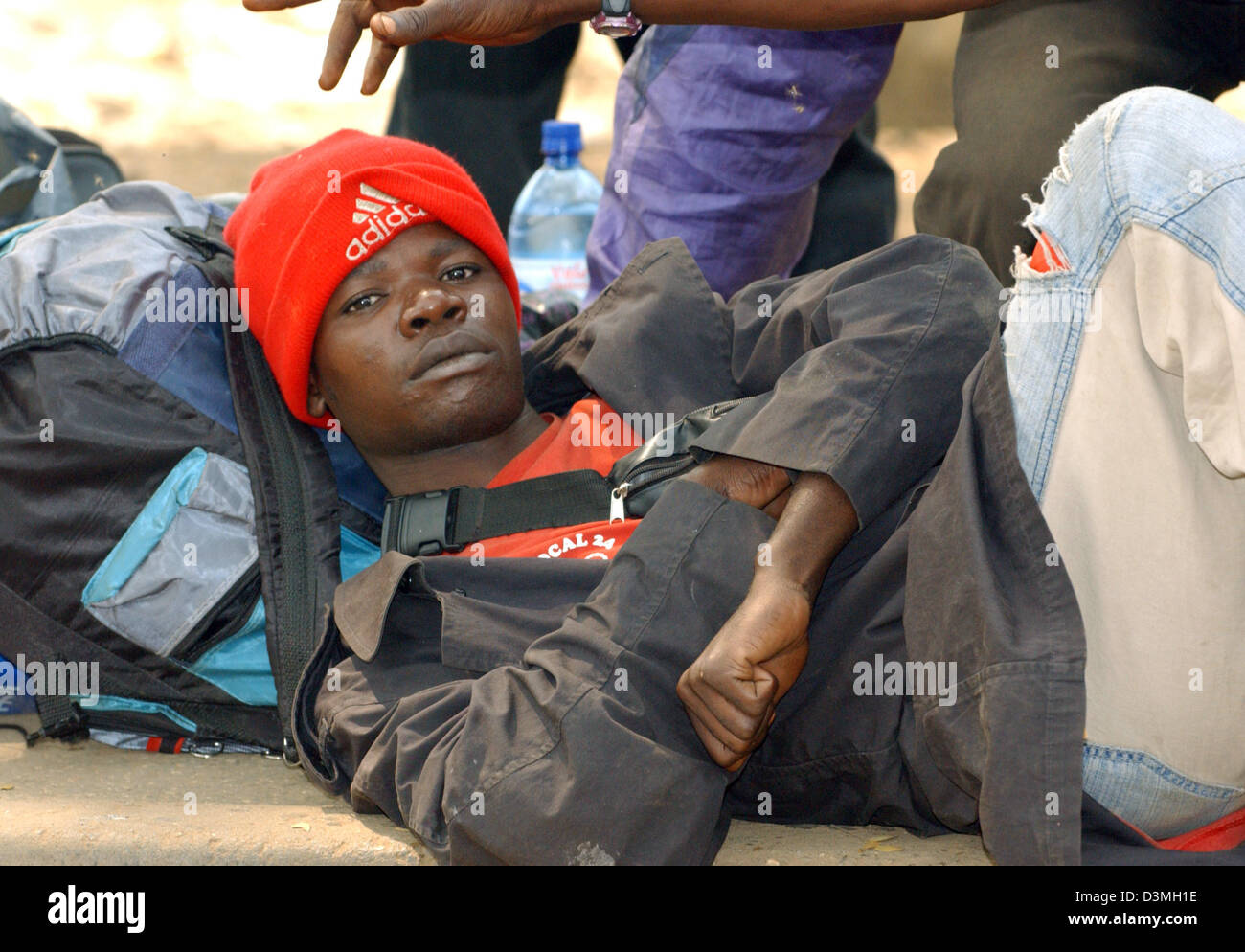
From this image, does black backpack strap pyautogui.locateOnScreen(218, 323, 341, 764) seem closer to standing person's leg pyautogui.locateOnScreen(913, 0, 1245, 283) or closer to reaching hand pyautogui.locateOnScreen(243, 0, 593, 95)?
reaching hand pyautogui.locateOnScreen(243, 0, 593, 95)

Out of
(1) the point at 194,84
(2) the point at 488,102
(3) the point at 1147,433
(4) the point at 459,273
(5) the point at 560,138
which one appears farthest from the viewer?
(1) the point at 194,84

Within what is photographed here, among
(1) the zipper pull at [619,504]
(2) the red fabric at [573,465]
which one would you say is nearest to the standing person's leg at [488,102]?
(2) the red fabric at [573,465]

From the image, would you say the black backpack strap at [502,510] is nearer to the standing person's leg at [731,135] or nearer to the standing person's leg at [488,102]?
the standing person's leg at [731,135]

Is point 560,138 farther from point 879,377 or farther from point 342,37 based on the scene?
point 879,377

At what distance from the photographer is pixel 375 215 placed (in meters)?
2.18

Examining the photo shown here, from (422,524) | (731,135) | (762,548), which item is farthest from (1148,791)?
(731,135)

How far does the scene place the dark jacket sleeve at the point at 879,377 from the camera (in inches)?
65.6

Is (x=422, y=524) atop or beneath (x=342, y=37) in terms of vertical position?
beneath

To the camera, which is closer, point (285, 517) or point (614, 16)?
point (614, 16)

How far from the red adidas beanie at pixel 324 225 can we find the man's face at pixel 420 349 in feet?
0.09

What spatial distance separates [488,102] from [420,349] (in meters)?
1.93

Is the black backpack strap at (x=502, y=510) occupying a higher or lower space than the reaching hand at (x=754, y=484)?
lower

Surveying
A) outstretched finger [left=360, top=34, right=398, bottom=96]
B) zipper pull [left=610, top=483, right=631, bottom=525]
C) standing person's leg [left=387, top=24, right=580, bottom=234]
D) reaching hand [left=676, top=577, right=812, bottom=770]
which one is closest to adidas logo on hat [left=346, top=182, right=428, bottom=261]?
outstretched finger [left=360, top=34, right=398, bottom=96]
